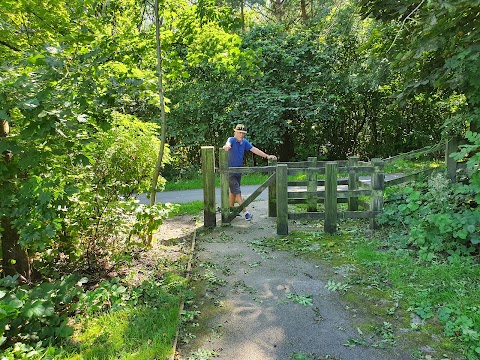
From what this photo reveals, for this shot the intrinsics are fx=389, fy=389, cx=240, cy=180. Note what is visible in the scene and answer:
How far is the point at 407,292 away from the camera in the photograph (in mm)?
4172

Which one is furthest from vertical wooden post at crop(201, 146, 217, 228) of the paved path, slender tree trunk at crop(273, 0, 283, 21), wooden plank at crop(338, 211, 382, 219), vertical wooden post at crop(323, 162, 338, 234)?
slender tree trunk at crop(273, 0, 283, 21)

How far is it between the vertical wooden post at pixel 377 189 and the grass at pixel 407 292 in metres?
0.39

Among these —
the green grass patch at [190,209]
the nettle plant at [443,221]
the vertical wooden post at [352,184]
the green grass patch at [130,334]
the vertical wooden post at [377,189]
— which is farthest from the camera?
the green grass patch at [190,209]

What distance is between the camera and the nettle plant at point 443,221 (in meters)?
4.70

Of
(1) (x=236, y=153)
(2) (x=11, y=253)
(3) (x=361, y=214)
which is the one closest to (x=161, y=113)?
(1) (x=236, y=153)

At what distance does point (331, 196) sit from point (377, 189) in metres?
0.74

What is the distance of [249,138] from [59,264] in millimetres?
10250

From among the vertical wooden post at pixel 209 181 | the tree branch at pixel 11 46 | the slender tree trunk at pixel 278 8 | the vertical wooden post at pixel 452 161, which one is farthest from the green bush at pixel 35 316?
the slender tree trunk at pixel 278 8

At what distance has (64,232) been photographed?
4527mm

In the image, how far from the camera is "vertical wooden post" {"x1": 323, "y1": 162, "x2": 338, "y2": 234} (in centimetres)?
617

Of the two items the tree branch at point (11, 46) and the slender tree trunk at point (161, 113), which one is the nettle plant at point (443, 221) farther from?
the tree branch at point (11, 46)

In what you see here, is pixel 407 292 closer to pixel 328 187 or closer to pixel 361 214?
pixel 361 214

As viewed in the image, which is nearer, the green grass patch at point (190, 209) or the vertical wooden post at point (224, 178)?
the vertical wooden post at point (224, 178)

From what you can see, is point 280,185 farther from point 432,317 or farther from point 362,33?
A: point 362,33
